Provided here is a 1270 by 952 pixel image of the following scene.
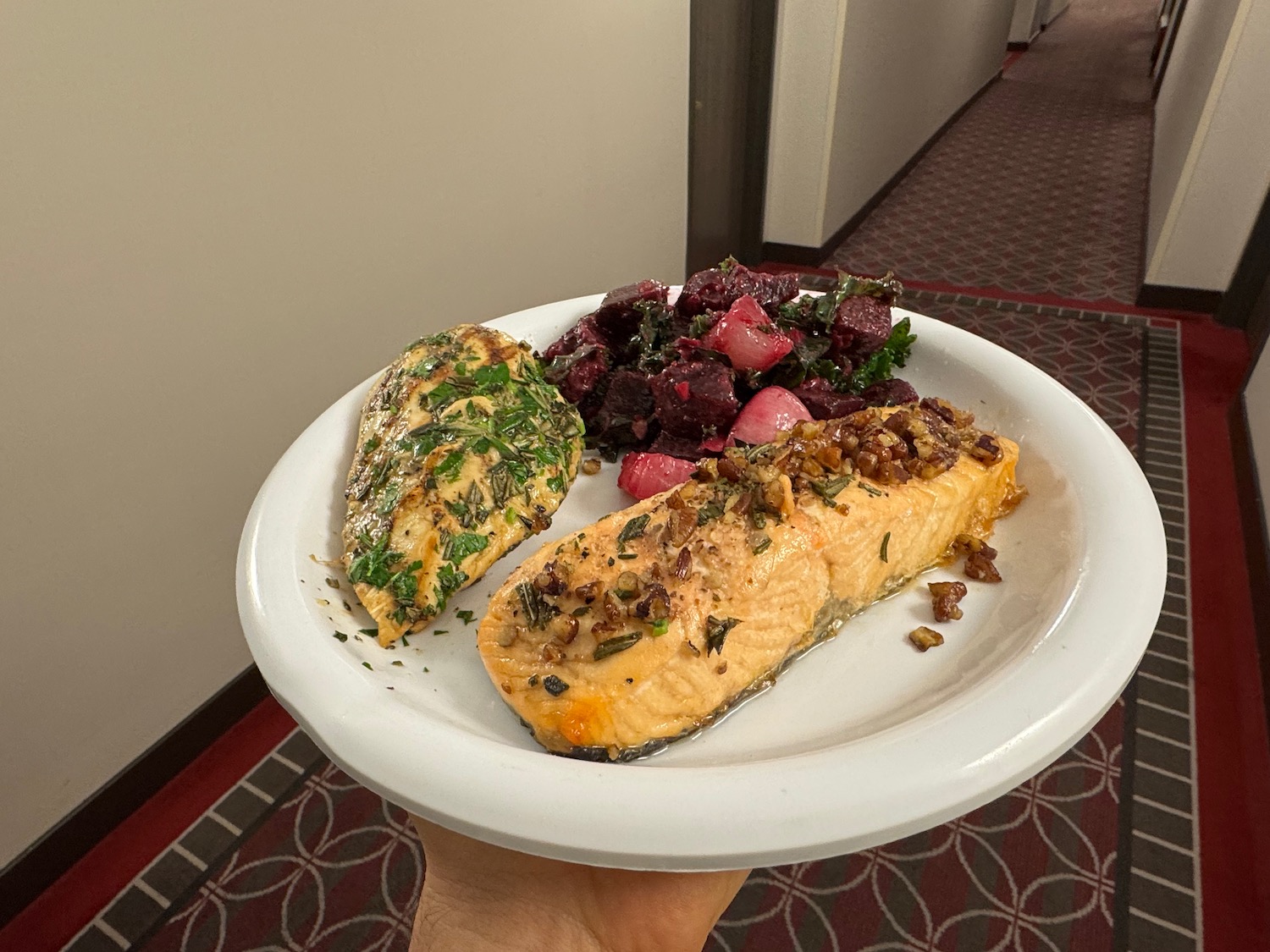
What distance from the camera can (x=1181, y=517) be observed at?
9.34ft

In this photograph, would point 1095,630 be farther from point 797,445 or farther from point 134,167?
point 134,167

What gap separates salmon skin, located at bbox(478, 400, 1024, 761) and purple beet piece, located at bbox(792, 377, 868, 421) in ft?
0.68

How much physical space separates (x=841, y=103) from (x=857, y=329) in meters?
3.93

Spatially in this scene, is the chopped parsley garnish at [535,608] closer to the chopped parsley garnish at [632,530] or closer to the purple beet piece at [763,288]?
the chopped parsley garnish at [632,530]

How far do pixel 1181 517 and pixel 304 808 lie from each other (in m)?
3.03

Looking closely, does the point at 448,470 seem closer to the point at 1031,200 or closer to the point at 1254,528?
the point at 1254,528

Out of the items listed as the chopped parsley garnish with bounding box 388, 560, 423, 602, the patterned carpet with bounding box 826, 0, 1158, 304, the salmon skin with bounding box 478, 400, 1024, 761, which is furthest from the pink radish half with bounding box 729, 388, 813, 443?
the patterned carpet with bounding box 826, 0, 1158, 304

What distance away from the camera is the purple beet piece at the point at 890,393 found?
4.84ft

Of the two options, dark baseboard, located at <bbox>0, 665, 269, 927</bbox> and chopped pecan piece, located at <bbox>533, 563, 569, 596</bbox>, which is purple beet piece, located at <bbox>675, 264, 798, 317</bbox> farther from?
dark baseboard, located at <bbox>0, 665, 269, 927</bbox>

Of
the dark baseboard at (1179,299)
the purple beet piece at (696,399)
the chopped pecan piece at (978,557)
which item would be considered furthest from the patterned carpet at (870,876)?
the dark baseboard at (1179,299)

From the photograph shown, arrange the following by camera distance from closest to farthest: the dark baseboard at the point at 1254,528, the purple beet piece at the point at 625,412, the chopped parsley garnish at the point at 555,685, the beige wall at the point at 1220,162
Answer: the chopped parsley garnish at the point at 555,685 → the purple beet piece at the point at 625,412 → the dark baseboard at the point at 1254,528 → the beige wall at the point at 1220,162

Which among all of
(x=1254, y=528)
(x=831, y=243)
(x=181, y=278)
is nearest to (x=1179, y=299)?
(x=831, y=243)

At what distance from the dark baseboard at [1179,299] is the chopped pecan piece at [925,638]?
4346 millimetres

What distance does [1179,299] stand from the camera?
437cm
